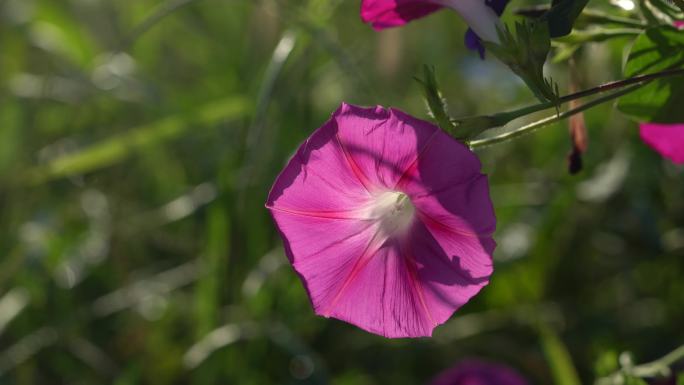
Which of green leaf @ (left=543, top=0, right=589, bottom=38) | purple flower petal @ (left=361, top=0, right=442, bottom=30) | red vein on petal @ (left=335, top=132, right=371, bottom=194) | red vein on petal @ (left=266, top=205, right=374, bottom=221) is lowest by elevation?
red vein on petal @ (left=266, top=205, right=374, bottom=221)

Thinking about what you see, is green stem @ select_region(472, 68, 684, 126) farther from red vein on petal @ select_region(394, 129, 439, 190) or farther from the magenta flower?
the magenta flower

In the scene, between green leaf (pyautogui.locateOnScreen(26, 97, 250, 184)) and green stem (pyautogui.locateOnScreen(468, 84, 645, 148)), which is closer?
green stem (pyautogui.locateOnScreen(468, 84, 645, 148))

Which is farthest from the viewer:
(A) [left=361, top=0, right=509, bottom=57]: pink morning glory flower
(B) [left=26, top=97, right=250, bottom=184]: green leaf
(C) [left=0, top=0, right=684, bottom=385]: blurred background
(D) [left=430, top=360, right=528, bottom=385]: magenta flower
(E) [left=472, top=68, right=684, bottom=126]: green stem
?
(B) [left=26, top=97, right=250, bottom=184]: green leaf

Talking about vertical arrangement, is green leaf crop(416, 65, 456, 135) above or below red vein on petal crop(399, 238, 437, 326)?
above

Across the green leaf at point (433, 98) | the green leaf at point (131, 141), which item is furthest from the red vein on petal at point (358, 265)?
the green leaf at point (131, 141)

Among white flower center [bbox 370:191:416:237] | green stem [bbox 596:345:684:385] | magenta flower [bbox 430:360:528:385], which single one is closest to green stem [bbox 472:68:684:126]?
white flower center [bbox 370:191:416:237]

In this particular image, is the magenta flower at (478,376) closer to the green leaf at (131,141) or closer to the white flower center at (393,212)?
the white flower center at (393,212)
